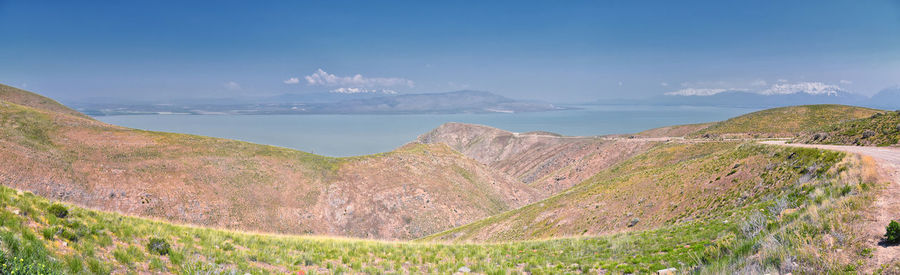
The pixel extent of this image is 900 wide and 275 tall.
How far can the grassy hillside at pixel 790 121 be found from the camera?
190 feet

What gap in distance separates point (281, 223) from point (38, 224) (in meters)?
35.7

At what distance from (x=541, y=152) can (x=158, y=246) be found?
116340mm

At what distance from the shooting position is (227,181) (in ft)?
143

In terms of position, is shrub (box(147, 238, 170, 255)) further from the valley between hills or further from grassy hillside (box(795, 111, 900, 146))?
grassy hillside (box(795, 111, 900, 146))

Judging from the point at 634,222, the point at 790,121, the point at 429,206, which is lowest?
the point at 429,206

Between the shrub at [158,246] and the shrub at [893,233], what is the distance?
1781 cm

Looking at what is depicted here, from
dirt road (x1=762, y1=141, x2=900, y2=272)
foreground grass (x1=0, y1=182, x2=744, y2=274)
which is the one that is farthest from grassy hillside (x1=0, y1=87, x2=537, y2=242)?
dirt road (x1=762, y1=141, x2=900, y2=272)

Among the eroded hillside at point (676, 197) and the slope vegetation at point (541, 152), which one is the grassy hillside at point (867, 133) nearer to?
the eroded hillside at point (676, 197)

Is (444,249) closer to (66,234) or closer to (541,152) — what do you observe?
(66,234)

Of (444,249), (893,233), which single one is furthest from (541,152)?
(893,233)

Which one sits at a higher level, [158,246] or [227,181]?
[158,246]

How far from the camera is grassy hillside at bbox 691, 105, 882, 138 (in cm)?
5797

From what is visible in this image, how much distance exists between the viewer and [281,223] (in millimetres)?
41531

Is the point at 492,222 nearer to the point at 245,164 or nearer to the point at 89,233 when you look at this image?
the point at 245,164
